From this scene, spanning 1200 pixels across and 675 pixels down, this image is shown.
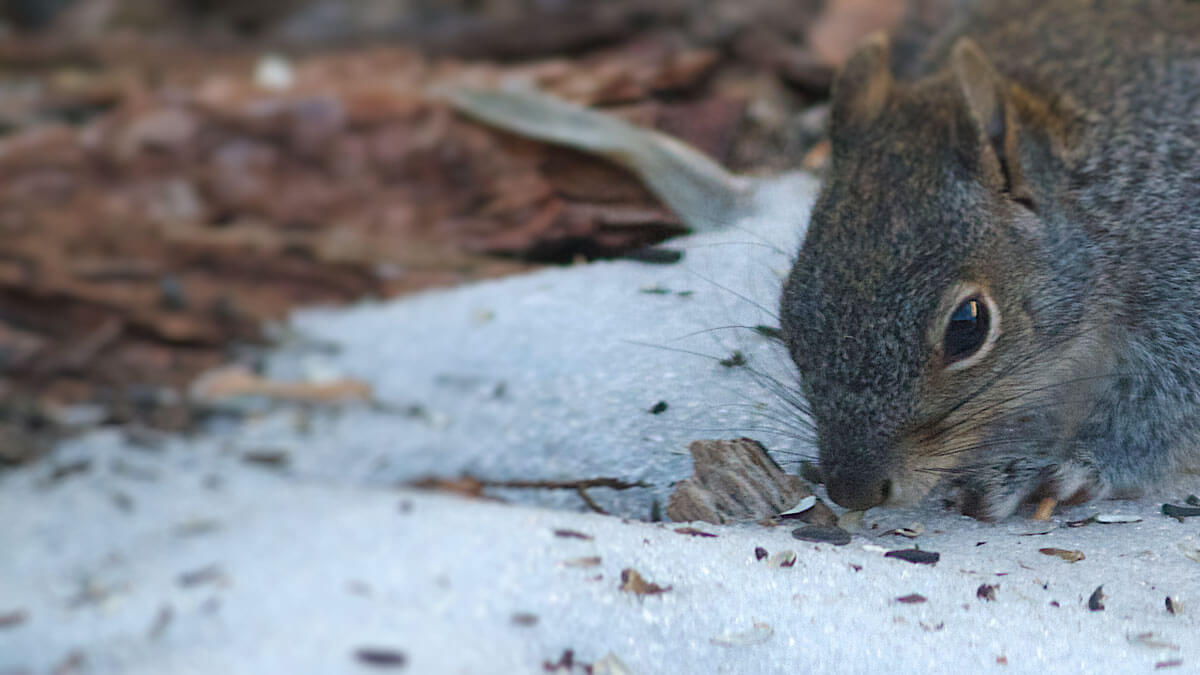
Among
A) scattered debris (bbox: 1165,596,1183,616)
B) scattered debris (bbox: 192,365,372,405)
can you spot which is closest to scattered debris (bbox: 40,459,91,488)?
scattered debris (bbox: 192,365,372,405)

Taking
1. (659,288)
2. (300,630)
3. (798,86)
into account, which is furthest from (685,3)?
(300,630)

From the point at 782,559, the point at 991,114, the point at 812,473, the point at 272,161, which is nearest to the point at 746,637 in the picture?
the point at 782,559

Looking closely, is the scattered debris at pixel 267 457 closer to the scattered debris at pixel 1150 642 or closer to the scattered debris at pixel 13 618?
the scattered debris at pixel 13 618

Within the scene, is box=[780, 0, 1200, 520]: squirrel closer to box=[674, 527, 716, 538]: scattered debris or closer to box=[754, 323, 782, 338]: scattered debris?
box=[754, 323, 782, 338]: scattered debris

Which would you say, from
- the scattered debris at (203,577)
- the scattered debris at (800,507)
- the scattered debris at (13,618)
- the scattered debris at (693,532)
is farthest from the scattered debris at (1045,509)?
the scattered debris at (13,618)

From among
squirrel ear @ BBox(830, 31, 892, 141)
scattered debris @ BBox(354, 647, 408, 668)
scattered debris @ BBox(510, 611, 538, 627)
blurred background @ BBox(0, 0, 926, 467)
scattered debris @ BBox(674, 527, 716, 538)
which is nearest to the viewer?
scattered debris @ BBox(354, 647, 408, 668)

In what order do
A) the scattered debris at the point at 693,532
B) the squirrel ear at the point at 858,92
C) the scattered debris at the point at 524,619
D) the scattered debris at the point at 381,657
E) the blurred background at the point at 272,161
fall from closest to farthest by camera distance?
the scattered debris at the point at 381,657 → the scattered debris at the point at 524,619 → the scattered debris at the point at 693,532 → the blurred background at the point at 272,161 → the squirrel ear at the point at 858,92

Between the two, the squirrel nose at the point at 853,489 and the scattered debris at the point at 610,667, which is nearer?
the scattered debris at the point at 610,667

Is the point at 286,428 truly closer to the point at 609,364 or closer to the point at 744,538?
the point at 609,364
